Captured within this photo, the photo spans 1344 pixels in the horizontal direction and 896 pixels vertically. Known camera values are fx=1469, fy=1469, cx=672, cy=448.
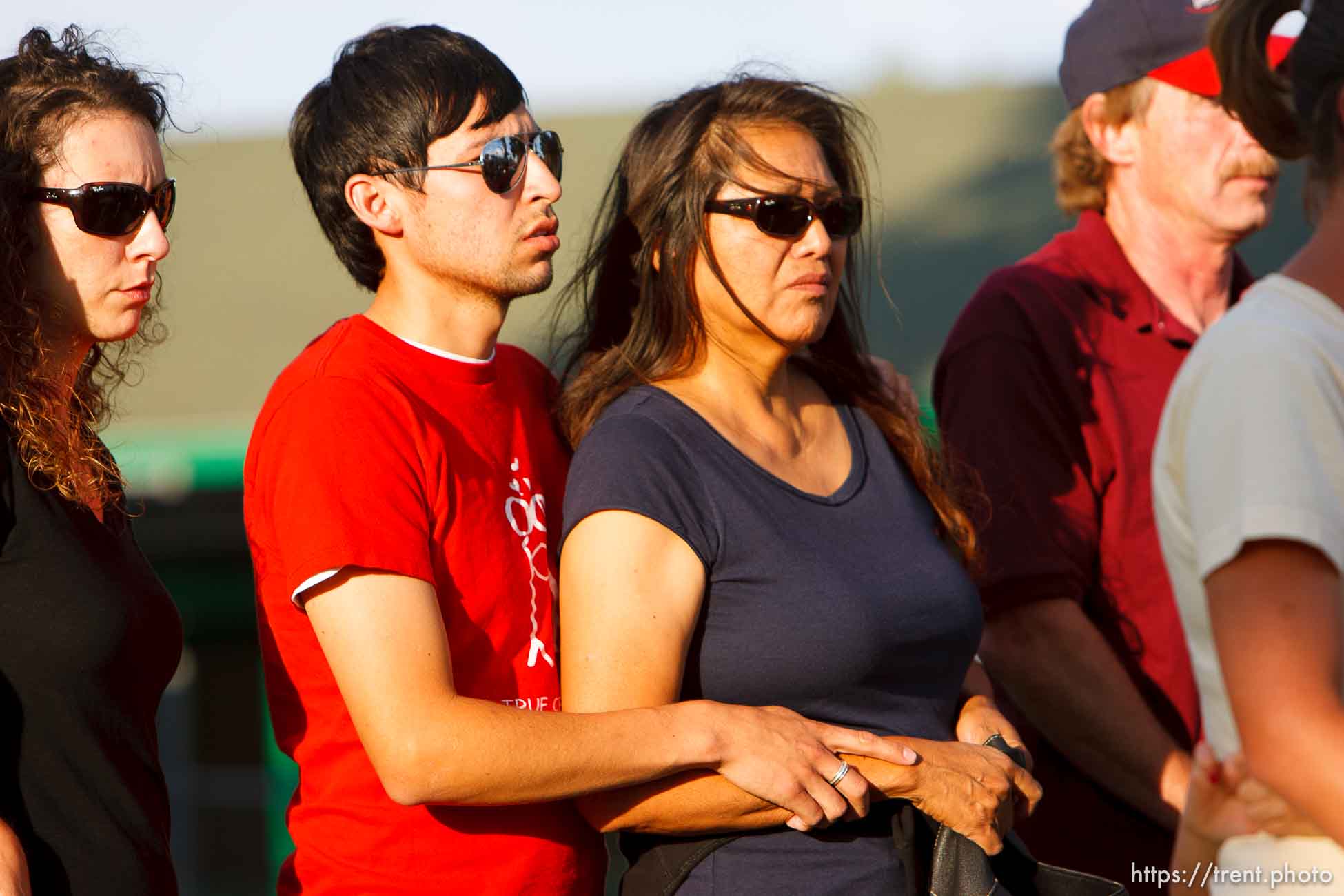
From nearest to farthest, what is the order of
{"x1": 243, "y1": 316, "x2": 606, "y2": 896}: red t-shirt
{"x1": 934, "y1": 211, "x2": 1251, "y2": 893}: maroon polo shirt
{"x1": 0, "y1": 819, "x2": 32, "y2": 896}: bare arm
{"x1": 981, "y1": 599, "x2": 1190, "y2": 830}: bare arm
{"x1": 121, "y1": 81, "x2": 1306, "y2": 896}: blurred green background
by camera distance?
{"x1": 0, "y1": 819, "x2": 32, "y2": 896}: bare arm < {"x1": 243, "y1": 316, "x2": 606, "y2": 896}: red t-shirt < {"x1": 981, "y1": 599, "x2": 1190, "y2": 830}: bare arm < {"x1": 934, "y1": 211, "x2": 1251, "y2": 893}: maroon polo shirt < {"x1": 121, "y1": 81, "x2": 1306, "y2": 896}: blurred green background

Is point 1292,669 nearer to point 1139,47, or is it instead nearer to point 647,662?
point 647,662

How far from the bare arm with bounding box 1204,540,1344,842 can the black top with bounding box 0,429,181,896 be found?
170 centimetres

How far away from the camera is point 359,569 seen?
2.32 m

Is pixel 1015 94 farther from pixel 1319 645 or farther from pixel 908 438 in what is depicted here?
pixel 1319 645

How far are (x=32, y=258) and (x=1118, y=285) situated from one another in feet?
7.43

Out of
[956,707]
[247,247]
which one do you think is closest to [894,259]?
[247,247]

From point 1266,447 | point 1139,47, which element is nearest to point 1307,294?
point 1266,447

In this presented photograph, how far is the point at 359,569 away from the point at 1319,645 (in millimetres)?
1433

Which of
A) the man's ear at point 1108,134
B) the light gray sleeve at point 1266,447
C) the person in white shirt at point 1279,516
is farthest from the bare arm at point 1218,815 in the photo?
the man's ear at point 1108,134

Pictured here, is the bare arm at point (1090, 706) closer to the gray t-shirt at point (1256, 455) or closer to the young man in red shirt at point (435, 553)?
the young man in red shirt at point (435, 553)

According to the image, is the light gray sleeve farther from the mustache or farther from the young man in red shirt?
the mustache

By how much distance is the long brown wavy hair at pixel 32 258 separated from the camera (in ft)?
7.86

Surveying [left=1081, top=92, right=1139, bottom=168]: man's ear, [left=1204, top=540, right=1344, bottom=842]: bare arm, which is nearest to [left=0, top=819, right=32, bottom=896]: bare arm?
[left=1204, top=540, right=1344, bottom=842]: bare arm

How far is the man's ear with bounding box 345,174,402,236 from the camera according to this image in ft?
9.25
